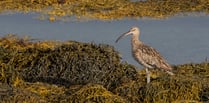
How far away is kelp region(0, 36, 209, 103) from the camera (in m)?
9.05

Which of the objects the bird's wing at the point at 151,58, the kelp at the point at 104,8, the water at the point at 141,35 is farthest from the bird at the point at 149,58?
the kelp at the point at 104,8

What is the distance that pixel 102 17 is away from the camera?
18.2 meters

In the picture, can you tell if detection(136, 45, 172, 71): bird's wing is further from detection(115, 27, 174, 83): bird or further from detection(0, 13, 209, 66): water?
detection(0, 13, 209, 66): water

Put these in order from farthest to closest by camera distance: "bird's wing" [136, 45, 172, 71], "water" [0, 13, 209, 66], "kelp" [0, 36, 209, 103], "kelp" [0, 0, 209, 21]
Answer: "kelp" [0, 0, 209, 21]
"water" [0, 13, 209, 66]
"bird's wing" [136, 45, 172, 71]
"kelp" [0, 36, 209, 103]

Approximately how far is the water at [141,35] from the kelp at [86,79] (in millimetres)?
1501

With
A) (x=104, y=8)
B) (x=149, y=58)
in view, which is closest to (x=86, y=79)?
(x=149, y=58)

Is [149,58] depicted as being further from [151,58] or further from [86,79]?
[86,79]

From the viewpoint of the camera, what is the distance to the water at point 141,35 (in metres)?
13.8

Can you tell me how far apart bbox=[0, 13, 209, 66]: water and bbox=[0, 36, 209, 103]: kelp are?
1501 millimetres

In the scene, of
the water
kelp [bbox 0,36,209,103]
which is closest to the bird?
kelp [bbox 0,36,209,103]

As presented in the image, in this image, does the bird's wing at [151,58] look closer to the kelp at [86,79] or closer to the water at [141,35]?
the kelp at [86,79]

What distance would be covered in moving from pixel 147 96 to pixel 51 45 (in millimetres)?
5107

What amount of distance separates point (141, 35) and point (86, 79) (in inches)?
202

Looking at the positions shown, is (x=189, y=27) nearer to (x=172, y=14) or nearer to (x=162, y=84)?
(x=172, y=14)
